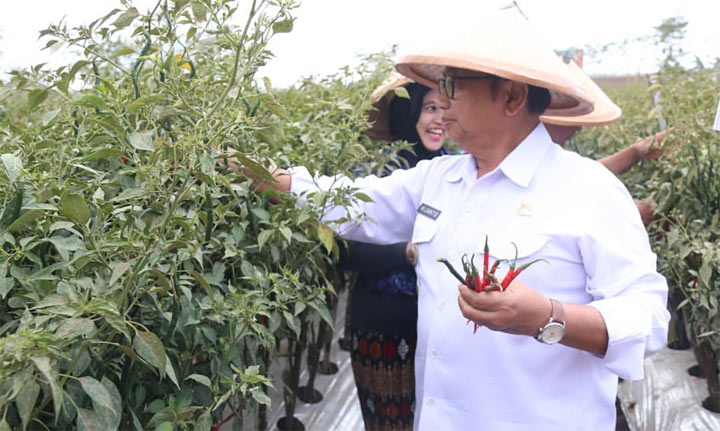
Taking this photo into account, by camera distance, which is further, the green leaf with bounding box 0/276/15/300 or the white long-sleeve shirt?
the white long-sleeve shirt

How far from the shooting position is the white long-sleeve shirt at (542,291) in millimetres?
1300

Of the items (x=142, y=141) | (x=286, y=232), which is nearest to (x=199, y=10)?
(x=142, y=141)

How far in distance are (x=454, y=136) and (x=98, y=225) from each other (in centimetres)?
79

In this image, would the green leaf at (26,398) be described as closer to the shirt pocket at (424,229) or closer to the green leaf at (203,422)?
the green leaf at (203,422)

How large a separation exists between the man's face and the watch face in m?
0.47

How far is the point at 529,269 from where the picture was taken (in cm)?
138

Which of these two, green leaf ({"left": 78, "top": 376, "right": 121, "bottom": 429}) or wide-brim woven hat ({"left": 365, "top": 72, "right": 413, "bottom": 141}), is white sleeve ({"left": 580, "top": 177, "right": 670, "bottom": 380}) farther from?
wide-brim woven hat ({"left": 365, "top": 72, "right": 413, "bottom": 141})

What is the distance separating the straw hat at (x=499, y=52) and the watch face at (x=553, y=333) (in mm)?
493

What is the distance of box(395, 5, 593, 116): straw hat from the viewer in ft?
4.72

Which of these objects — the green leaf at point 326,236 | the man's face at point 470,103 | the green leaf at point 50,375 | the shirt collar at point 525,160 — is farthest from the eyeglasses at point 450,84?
the green leaf at point 50,375

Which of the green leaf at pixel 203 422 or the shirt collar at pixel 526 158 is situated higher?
the shirt collar at pixel 526 158

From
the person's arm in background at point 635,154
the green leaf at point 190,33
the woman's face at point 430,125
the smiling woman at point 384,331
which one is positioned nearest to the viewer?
the green leaf at point 190,33

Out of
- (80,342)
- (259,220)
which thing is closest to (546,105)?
(259,220)

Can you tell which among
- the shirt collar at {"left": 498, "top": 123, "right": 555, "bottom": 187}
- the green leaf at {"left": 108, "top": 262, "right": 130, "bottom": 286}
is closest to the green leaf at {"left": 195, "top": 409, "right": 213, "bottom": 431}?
the green leaf at {"left": 108, "top": 262, "right": 130, "bottom": 286}
